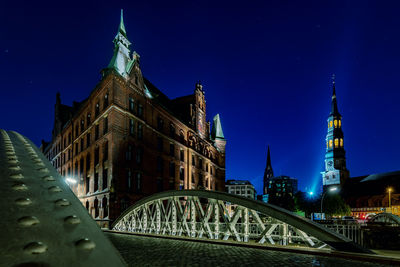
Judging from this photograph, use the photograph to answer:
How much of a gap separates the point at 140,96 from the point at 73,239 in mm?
32985

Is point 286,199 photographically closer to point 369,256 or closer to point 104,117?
point 104,117

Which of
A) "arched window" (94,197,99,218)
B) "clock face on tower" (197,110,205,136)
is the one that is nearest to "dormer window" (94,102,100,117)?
"arched window" (94,197,99,218)

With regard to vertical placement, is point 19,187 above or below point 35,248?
above

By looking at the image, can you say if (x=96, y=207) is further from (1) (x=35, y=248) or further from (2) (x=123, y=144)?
(1) (x=35, y=248)

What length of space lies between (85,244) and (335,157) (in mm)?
117867

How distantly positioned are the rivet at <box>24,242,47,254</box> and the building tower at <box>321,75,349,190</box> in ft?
376

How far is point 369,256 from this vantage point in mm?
6266

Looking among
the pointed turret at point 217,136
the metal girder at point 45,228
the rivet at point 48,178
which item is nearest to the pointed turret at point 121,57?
the pointed turret at point 217,136

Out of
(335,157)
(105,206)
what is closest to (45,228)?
(105,206)

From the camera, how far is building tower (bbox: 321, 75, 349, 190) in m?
104

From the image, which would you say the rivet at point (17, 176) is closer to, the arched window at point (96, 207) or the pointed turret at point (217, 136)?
the arched window at point (96, 207)

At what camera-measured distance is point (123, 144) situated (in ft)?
98.8

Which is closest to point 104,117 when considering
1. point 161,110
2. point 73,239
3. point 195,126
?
point 161,110

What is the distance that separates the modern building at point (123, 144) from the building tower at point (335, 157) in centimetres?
7728
